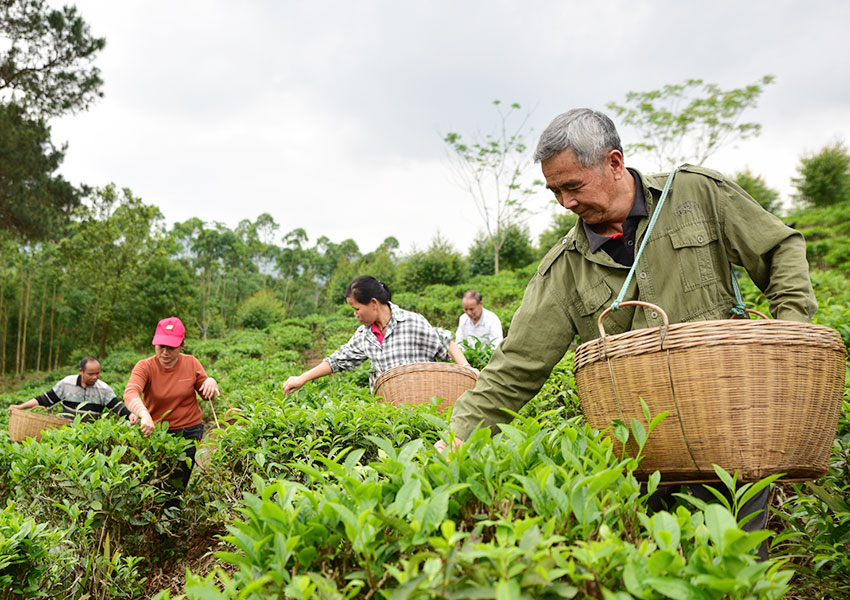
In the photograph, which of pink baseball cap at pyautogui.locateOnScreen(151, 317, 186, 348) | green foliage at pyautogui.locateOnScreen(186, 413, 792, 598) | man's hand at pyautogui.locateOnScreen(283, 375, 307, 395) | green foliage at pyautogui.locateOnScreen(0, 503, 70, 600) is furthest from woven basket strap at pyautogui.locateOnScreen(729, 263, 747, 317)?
pink baseball cap at pyautogui.locateOnScreen(151, 317, 186, 348)

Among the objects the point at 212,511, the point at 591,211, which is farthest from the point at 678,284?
the point at 212,511

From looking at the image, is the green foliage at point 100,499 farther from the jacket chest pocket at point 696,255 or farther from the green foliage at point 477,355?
the jacket chest pocket at point 696,255

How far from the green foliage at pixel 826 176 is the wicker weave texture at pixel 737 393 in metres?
27.1

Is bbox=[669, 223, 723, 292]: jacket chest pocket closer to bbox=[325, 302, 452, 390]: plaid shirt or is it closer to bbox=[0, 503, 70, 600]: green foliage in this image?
bbox=[0, 503, 70, 600]: green foliage

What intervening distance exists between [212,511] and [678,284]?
3.00m

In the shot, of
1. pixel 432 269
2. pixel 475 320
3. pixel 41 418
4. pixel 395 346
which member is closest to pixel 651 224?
pixel 395 346

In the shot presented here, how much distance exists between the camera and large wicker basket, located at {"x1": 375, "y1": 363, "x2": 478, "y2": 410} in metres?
3.46

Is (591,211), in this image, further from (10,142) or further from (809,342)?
(10,142)

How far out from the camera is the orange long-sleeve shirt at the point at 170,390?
461cm

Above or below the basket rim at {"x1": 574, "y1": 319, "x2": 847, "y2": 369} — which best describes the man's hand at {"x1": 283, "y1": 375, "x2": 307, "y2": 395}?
below

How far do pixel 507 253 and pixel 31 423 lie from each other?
1949cm

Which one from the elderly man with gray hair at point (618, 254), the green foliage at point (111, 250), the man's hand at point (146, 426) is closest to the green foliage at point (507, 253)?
the green foliage at point (111, 250)

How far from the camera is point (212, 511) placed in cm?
362

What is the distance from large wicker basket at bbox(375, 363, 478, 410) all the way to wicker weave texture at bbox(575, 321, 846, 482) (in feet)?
6.90
